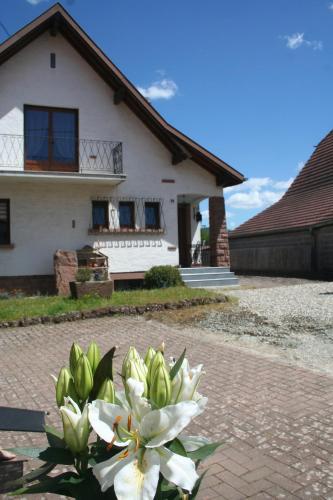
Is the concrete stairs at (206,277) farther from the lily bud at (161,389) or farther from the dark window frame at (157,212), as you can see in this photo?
the lily bud at (161,389)

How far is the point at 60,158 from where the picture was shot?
1551 cm

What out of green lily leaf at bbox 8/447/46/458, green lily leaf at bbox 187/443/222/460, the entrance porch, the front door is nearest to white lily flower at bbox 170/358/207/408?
green lily leaf at bbox 187/443/222/460

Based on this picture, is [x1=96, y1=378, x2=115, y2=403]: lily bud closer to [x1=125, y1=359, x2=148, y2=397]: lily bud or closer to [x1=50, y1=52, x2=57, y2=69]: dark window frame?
[x1=125, y1=359, x2=148, y2=397]: lily bud

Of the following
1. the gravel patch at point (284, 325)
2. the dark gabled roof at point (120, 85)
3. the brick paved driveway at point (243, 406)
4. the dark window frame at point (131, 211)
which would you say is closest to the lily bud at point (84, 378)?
the brick paved driveway at point (243, 406)

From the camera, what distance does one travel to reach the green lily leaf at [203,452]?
3.70 ft

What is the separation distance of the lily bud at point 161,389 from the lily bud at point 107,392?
141mm

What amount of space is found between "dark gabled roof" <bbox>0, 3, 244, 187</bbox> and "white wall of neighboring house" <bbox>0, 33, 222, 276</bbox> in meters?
0.24

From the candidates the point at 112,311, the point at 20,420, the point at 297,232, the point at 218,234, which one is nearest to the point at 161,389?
the point at 20,420

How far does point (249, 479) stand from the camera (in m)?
3.23

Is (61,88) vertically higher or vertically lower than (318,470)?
higher

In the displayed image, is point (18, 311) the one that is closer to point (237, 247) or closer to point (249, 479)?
point (249, 479)

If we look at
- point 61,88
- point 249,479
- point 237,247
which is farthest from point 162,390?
point 237,247

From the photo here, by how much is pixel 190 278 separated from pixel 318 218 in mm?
7601

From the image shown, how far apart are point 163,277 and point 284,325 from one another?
6.36 meters
